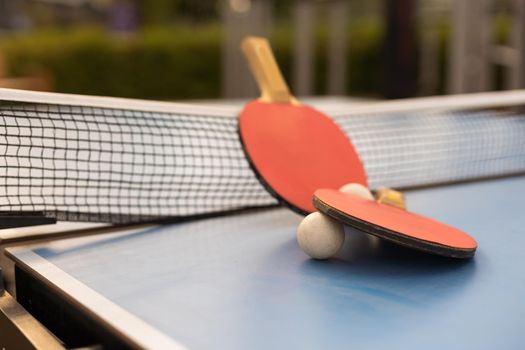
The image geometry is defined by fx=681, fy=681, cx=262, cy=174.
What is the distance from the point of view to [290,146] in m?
1.39

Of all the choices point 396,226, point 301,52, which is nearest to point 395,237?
point 396,226

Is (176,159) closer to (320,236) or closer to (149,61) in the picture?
(320,236)

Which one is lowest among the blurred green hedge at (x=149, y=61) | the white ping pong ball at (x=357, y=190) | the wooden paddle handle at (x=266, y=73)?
the blurred green hedge at (x=149, y=61)

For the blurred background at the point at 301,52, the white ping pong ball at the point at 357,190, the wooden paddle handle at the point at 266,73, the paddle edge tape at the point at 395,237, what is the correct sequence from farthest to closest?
the blurred background at the point at 301,52
the wooden paddle handle at the point at 266,73
the white ping pong ball at the point at 357,190
the paddle edge tape at the point at 395,237

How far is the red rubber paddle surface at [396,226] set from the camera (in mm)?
989

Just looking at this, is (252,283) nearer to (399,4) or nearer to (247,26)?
(399,4)

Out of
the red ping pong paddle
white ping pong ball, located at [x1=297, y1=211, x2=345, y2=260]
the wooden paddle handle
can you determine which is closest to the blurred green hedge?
the wooden paddle handle

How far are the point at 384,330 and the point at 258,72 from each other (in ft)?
2.92

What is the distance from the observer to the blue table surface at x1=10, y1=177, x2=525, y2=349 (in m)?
0.78

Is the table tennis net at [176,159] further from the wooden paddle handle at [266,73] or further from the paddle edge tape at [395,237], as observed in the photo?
the paddle edge tape at [395,237]

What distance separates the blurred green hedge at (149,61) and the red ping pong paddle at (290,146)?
633 cm

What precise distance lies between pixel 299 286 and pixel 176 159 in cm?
121

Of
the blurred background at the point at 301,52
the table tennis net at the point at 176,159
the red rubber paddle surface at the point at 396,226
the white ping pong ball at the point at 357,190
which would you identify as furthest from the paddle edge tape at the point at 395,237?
the blurred background at the point at 301,52

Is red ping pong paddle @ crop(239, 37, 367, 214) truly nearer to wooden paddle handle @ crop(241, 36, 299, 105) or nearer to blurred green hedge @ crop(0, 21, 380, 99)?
wooden paddle handle @ crop(241, 36, 299, 105)
